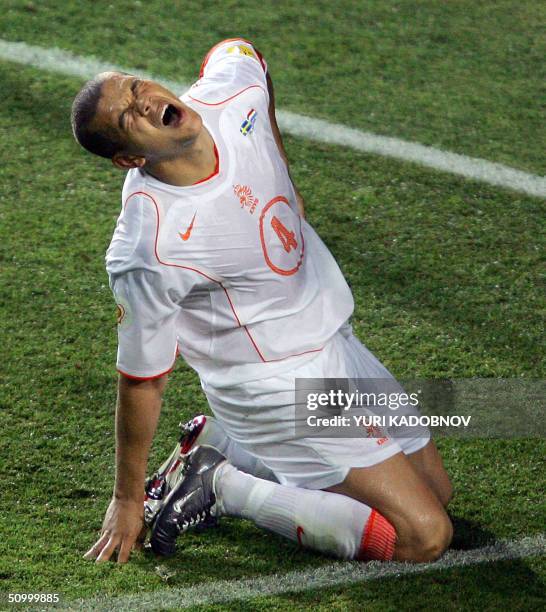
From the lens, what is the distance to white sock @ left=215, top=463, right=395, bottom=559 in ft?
8.99

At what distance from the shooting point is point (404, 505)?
2750mm

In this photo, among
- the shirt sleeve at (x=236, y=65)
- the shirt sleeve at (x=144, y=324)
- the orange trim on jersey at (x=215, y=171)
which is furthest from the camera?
the shirt sleeve at (x=236, y=65)

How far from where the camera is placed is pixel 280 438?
111 inches

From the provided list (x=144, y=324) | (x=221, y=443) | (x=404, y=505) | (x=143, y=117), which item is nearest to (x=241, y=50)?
(x=143, y=117)

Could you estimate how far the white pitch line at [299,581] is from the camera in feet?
8.57

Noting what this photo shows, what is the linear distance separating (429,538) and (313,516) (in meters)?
0.30

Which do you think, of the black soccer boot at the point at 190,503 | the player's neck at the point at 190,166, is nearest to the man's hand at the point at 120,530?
the black soccer boot at the point at 190,503

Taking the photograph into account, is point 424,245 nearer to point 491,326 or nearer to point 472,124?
point 491,326

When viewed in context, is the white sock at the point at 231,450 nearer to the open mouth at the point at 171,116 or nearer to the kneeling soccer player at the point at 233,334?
the kneeling soccer player at the point at 233,334

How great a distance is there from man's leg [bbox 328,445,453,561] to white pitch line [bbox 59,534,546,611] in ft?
0.16

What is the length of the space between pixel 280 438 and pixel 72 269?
4.90ft

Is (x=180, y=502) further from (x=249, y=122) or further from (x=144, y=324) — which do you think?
(x=249, y=122)

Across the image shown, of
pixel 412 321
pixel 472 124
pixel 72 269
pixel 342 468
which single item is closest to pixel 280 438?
pixel 342 468

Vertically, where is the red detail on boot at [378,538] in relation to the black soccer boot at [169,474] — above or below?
above
